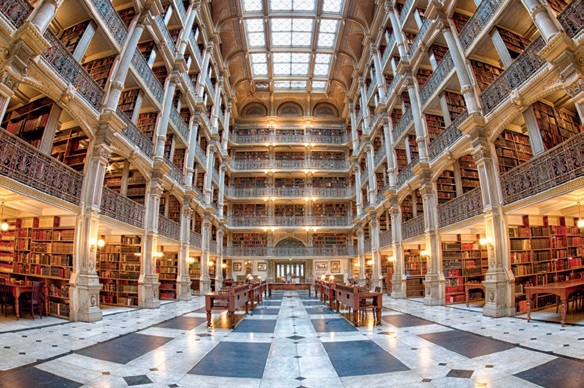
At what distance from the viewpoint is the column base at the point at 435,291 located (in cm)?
1082

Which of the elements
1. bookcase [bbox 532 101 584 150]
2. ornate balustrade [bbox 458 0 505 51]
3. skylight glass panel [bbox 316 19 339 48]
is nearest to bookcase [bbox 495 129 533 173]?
bookcase [bbox 532 101 584 150]

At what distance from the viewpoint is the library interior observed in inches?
176

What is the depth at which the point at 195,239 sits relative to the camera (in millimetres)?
16625

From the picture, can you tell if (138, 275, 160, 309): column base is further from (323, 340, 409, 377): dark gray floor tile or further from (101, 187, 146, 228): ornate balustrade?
(323, 340, 409, 377): dark gray floor tile

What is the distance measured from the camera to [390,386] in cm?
334

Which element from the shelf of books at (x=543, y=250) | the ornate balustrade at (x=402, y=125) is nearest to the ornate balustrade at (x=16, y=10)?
the shelf of books at (x=543, y=250)

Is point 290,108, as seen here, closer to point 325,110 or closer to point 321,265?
point 325,110

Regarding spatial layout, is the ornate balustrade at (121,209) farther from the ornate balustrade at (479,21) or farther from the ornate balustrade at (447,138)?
the ornate balustrade at (479,21)

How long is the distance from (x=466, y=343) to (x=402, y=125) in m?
11.2

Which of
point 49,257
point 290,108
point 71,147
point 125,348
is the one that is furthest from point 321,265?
point 125,348

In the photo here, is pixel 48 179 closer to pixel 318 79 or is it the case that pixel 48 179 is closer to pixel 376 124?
pixel 376 124

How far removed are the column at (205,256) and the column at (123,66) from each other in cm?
967

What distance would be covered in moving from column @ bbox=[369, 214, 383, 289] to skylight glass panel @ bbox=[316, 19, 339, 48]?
12.1 metres

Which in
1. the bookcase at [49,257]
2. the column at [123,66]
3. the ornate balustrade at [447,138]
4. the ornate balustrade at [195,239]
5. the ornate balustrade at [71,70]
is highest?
the column at [123,66]
